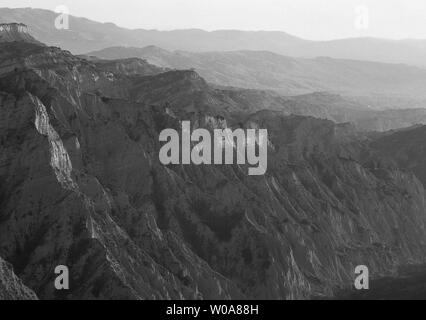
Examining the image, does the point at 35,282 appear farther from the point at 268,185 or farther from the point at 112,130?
the point at 268,185

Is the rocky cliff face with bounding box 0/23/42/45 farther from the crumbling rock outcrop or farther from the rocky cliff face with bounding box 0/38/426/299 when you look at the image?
the crumbling rock outcrop

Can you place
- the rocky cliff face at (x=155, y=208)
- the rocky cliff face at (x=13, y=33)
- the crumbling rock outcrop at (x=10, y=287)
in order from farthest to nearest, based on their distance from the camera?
the rocky cliff face at (x=13, y=33) → the rocky cliff face at (x=155, y=208) → the crumbling rock outcrop at (x=10, y=287)

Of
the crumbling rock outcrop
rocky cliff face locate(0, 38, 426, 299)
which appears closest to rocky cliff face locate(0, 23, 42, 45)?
rocky cliff face locate(0, 38, 426, 299)

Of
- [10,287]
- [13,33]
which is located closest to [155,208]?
[10,287]

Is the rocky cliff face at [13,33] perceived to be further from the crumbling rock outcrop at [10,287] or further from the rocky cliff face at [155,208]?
the crumbling rock outcrop at [10,287]

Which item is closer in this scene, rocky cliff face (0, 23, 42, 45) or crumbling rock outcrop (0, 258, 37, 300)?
crumbling rock outcrop (0, 258, 37, 300)

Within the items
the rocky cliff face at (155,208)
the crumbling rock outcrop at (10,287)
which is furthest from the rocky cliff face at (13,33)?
the crumbling rock outcrop at (10,287)

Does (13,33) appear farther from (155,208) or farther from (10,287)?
(10,287)
